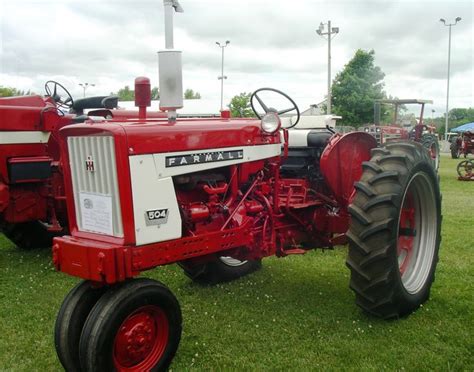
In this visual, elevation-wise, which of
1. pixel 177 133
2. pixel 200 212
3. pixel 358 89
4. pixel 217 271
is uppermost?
pixel 358 89

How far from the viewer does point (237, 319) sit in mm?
4191

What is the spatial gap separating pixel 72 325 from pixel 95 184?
0.85 metres

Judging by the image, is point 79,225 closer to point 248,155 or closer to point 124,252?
point 124,252

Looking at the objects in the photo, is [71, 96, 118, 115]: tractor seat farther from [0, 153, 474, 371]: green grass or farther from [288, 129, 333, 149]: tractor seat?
[288, 129, 333, 149]: tractor seat

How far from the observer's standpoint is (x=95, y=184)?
3277mm

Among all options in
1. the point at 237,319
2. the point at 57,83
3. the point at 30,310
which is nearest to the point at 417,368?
the point at 237,319

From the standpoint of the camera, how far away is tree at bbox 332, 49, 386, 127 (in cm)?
2672

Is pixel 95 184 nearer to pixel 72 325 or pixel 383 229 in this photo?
pixel 72 325

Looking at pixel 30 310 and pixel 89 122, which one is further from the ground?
pixel 89 122

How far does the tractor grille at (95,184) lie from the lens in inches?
124

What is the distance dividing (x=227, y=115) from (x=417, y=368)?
7.93 feet

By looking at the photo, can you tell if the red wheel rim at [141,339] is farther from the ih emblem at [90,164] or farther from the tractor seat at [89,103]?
the tractor seat at [89,103]

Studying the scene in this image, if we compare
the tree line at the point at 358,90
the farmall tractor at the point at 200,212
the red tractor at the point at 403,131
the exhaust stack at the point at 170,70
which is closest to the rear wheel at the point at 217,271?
the farmall tractor at the point at 200,212

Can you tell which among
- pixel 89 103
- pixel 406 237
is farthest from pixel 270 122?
pixel 89 103
